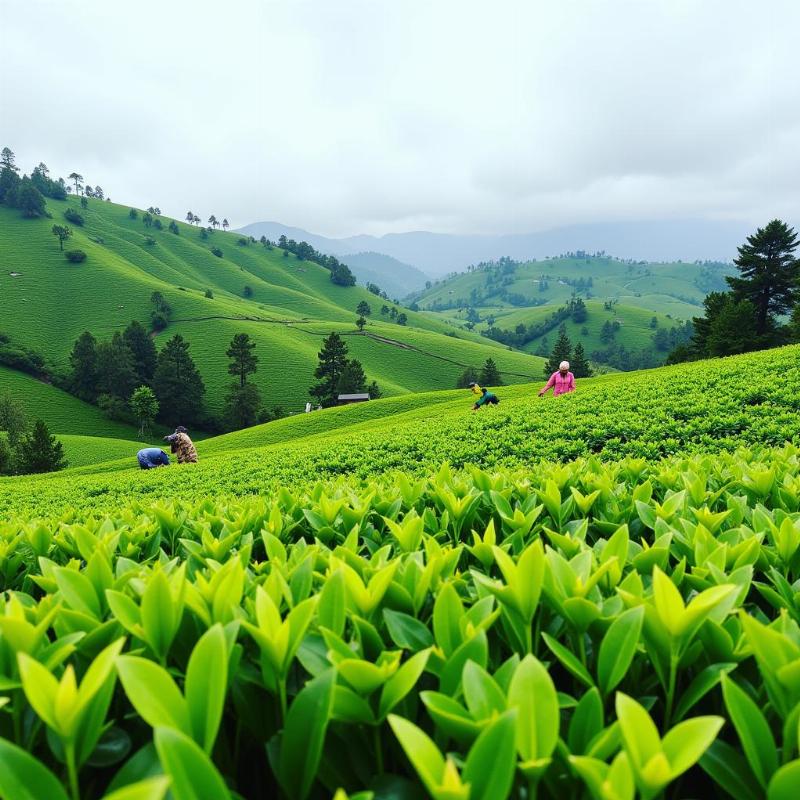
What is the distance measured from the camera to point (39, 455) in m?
50.0

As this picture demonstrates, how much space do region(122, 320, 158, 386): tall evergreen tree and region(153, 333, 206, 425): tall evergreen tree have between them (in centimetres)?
646

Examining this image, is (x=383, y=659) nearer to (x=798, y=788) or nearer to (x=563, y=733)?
(x=563, y=733)

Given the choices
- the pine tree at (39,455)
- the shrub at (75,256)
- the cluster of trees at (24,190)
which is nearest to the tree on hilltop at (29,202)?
the cluster of trees at (24,190)

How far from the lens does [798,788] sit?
1079 millimetres

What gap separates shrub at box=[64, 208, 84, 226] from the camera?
14875cm

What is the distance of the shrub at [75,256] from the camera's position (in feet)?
403

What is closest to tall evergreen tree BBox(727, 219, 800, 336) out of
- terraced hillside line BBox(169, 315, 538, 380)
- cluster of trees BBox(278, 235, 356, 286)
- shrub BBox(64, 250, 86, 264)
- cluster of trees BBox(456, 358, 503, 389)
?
cluster of trees BBox(456, 358, 503, 389)

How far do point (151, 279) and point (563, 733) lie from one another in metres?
143

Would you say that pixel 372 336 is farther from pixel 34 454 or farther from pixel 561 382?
pixel 561 382

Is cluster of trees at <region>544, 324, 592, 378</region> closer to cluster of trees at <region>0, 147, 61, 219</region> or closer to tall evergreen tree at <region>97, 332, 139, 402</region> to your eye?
tall evergreen tree at <region>97, 332, 139, 402</region>

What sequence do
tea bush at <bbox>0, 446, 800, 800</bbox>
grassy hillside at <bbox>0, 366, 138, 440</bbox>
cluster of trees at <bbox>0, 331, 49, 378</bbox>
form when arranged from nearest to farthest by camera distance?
tea bush at <bbox>0, 446, 800, 800</bbox> < grassy hillside at <bbox>0, 366, 138, 440</bbox> < cluster of trees at <bbox>0, 331, 49, 378</bbox>

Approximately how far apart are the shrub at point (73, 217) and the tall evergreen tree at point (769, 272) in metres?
164

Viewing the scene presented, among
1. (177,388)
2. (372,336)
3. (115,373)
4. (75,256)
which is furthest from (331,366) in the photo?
(75,256)

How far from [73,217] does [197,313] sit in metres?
69.8
